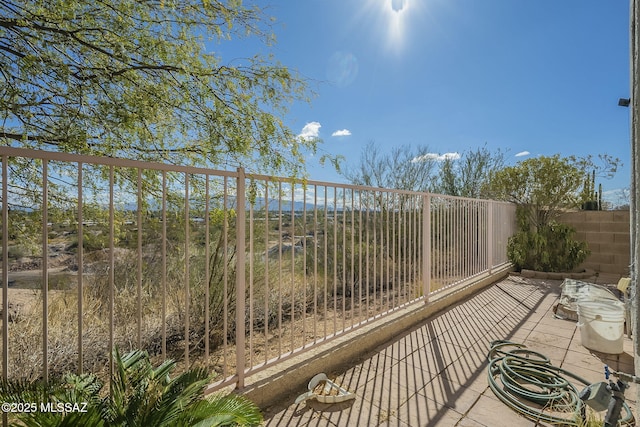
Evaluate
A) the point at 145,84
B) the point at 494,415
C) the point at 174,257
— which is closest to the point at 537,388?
the point at 494,415

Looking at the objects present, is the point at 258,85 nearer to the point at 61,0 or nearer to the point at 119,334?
the point at 61,0

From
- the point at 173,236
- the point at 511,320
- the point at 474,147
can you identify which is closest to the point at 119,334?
the point at 173,236

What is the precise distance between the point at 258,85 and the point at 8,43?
6.87 ft

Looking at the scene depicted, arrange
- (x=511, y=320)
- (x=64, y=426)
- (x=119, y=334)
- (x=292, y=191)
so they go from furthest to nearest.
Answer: (x=511, y=320) < (x=119, y=334) < (x=292, y=191) < (x=64, y=426)

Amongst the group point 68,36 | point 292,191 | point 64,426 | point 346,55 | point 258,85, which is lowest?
point 64,426

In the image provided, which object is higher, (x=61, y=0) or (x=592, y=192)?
(x=61, y=0)

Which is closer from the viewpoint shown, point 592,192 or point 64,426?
point 64,426

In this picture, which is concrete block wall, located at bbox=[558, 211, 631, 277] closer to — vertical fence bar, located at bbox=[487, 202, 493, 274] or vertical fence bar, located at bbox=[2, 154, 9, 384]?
vertical fence bar, located at bbox=[487, 202, 493, 274]

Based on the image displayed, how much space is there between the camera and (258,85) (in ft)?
9.84

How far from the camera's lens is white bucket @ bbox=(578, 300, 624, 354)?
2.71m

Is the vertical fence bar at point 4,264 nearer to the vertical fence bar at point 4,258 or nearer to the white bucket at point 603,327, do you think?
the vertical fence bar at point 4,258

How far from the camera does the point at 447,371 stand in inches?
95.2

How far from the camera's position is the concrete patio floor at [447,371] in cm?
186

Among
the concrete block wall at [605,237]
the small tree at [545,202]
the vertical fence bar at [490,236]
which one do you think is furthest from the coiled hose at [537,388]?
the concrete block wall at [605,237]
